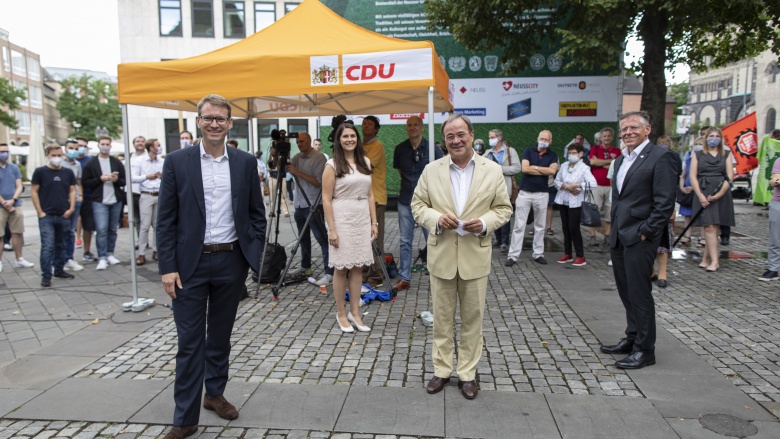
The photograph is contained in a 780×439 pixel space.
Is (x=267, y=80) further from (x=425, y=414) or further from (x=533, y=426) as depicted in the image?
(x=533, y=426)

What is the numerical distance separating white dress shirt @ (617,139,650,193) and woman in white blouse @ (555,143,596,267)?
3.56 m

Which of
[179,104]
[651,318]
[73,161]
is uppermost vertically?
[179,104]

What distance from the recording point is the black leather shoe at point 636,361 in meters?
4.34

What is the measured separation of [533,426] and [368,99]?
647 centimetres

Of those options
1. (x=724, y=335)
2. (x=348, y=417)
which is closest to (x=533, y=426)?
(x=348, y=417)

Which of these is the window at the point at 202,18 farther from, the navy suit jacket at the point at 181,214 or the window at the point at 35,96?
the window at the point at 35,96

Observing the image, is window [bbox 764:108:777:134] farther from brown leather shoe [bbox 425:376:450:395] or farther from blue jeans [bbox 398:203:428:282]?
brown leather shoe [bbox 425:376:450:395]

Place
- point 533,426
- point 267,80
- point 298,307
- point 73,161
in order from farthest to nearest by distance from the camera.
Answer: point 73,161, point 298,307, point 267,80, point 533,426

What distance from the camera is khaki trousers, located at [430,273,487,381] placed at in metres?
3.88

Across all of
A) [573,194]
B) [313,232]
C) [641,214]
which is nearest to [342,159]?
[313,232]

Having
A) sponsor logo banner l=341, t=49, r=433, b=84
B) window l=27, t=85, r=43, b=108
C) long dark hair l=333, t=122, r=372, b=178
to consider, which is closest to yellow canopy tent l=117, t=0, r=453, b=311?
sponsor logo banner l=341, t=49, r=433, b=84

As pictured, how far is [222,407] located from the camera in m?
3.56

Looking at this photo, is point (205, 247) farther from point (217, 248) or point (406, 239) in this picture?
point (406, 239)

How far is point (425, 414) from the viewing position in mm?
3600
